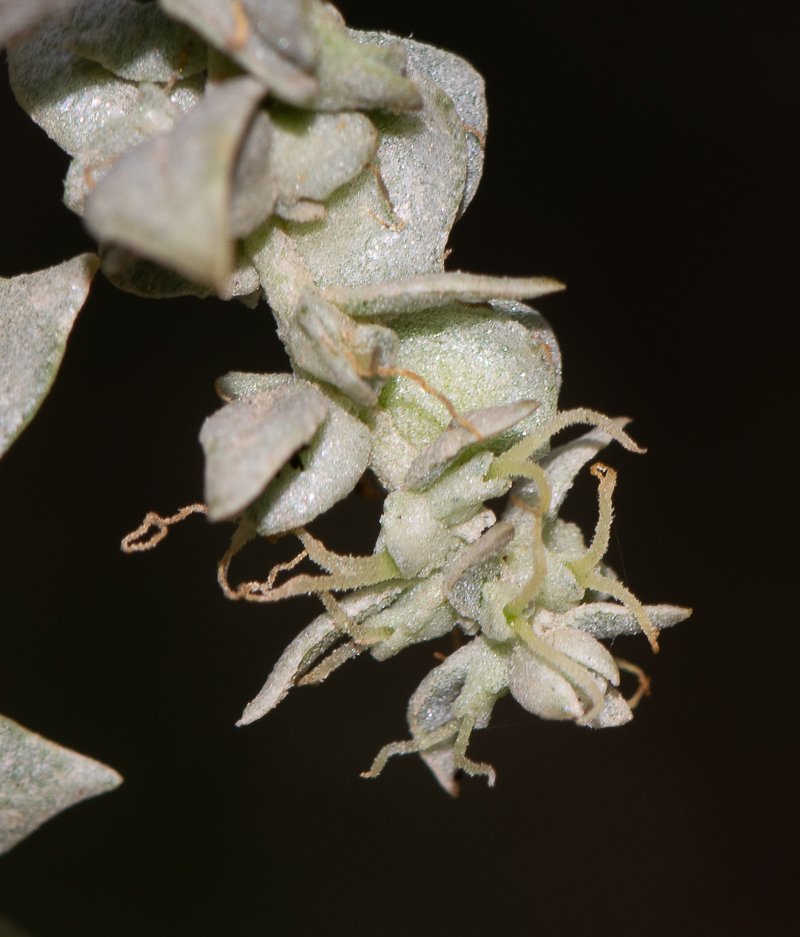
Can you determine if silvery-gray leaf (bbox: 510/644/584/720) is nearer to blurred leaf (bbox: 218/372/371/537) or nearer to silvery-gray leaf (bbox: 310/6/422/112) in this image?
blurred leaf (bbox: 218/372/371/537)

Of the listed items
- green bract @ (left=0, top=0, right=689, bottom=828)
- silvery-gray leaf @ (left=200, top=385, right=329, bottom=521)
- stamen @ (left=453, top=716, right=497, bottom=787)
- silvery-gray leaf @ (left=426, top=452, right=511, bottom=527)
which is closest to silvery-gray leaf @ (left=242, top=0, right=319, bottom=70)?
green bract @ (left=0, top=0, right=689, bottom=828)

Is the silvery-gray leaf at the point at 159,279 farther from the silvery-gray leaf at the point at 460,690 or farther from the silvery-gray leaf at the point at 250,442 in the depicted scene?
the silvery-gray leaf at the point at 460,690

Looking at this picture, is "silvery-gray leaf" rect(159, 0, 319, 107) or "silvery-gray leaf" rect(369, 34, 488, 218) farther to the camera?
"silvery-gray leaf" rect(369, 34, 488, 218)

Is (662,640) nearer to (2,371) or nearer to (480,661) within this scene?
(480,661)

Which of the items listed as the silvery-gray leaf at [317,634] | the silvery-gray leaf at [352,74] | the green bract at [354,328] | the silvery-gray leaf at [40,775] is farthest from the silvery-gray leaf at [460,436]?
the silvery-gray leaf at [40,775]

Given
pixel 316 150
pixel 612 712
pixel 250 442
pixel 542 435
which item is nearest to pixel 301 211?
pixel 316 150

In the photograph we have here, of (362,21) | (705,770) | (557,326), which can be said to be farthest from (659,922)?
(362,21)

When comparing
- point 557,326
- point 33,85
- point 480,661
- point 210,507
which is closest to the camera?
point 210,507
